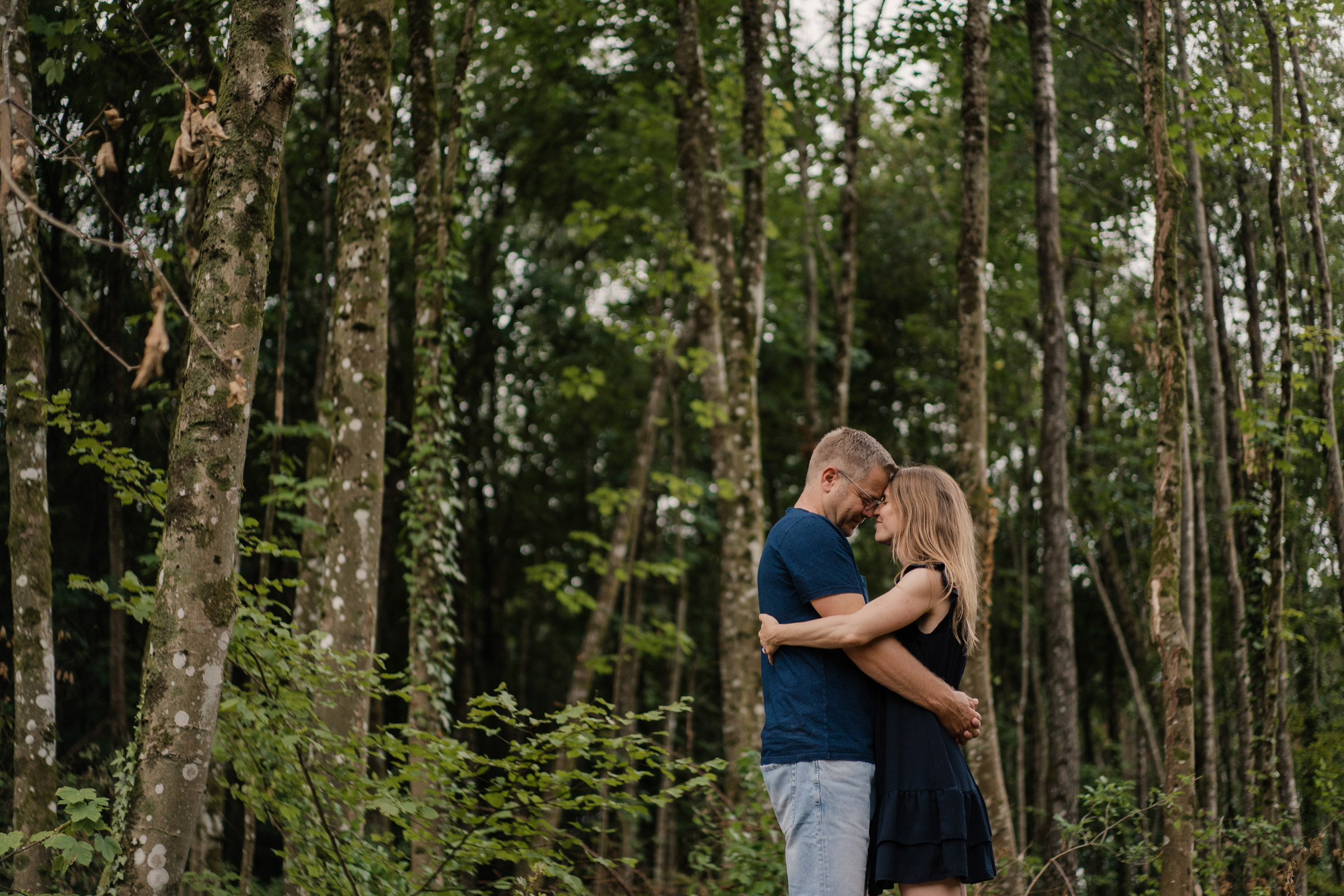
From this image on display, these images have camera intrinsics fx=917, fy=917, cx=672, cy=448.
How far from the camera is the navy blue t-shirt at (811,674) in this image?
303 centimetres

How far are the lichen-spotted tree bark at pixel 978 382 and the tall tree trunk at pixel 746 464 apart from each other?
1.80 metres

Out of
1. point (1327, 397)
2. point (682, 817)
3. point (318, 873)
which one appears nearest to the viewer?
point (318, 873)

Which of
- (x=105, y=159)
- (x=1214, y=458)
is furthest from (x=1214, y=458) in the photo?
(x=105, y=159)

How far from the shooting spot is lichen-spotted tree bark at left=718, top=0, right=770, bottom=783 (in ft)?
26.7

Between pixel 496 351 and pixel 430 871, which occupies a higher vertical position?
pixel 496 351

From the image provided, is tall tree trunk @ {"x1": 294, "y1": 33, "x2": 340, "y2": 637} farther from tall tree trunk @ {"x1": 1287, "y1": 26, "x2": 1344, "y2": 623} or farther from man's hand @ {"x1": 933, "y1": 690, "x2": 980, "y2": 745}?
tall tree trunk @ {"x1": 1287, "y1": 26, "x2": 1344, "y2": 623}

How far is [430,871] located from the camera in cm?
520

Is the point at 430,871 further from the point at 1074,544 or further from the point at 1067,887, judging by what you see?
the point at 1074,544

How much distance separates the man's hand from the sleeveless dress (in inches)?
1.1

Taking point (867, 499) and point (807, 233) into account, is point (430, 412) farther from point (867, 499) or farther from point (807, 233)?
point (807, 233)

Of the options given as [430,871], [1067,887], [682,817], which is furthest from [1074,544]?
[430,871]

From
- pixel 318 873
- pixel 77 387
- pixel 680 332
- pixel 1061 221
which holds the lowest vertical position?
pixel 318 873

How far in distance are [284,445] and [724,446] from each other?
25.7ft

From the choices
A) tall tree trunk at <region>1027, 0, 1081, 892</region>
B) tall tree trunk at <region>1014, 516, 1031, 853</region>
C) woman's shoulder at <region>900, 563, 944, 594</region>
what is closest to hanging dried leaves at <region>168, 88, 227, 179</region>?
woman's shoulder at <region>900, 563, 944, 594</region>
